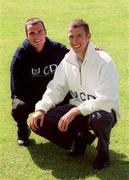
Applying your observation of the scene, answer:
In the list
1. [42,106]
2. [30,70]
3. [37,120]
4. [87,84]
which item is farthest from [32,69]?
[87,84]

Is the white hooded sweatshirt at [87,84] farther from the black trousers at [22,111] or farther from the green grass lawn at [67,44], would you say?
the green grass lawn at [67,44]

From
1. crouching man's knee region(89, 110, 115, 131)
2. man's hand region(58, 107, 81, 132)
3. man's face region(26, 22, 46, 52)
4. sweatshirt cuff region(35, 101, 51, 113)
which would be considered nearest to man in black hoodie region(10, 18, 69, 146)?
man's face region(26, 22, 46, 52)

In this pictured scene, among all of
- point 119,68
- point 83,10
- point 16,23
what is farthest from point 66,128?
point 83,10

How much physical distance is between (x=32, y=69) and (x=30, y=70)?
0.09ft

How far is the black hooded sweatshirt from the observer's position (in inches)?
244

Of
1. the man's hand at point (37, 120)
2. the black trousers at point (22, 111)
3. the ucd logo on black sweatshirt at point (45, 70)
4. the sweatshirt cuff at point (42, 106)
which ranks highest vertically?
the ucd logo on black sweatshirt at point (45, 70)

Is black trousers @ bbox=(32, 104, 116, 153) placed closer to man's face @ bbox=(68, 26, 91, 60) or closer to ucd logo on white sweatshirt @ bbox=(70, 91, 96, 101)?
ucd logo on white sweatshirt @ bbox=(70, 91, 96, 101)

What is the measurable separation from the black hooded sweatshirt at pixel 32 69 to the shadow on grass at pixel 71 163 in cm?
Answer: 62

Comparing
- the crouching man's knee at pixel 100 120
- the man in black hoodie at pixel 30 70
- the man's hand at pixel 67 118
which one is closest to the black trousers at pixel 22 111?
the man in black hoodie at pixel 30 70

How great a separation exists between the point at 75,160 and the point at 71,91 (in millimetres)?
786

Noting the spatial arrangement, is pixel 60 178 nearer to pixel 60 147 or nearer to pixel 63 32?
pixel 60 147

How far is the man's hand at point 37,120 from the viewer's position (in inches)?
221

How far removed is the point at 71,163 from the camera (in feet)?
19.1

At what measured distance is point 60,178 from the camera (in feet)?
18.0
